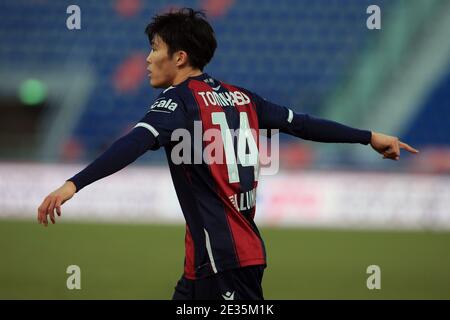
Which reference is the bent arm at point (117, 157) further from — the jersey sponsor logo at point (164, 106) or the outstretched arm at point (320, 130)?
the outstretched arm at point (320, 130)

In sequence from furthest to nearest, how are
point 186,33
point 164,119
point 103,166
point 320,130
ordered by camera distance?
point 320,130
point 186,33
point 164,119
point 103,166

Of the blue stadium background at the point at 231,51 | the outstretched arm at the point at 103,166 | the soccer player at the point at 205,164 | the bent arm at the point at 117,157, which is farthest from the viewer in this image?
the blue stadium background at the point at 231,51

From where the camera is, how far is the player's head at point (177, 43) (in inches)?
148

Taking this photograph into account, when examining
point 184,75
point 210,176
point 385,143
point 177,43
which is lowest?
point 210,176

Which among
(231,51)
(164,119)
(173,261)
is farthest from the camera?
(231,51)

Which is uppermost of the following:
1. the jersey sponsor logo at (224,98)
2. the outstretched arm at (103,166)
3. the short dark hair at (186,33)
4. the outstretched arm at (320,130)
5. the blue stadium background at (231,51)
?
the blue stadium background at (231,51)

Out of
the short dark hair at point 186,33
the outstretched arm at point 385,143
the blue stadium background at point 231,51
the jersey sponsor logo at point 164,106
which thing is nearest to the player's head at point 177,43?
the short dark hair at point 186,33

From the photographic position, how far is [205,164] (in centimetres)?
359

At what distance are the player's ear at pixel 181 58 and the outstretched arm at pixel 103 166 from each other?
0.48m

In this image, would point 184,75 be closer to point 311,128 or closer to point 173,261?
point 311,128

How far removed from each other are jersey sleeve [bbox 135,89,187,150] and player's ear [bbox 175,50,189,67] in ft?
0.75

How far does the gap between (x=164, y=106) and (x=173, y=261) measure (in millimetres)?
5633

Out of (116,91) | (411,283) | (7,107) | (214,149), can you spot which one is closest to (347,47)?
(116,91)

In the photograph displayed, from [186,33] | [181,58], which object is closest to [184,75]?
[181,58]
